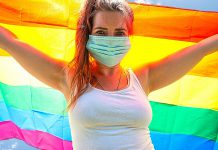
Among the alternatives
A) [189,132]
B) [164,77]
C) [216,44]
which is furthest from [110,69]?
[189,132]

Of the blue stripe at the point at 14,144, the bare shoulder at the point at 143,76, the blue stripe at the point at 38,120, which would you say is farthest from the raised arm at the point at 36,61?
the blue stripe at the point at 14,144

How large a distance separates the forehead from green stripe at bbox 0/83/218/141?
1078mm

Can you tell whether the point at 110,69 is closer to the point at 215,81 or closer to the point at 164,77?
the point at 164,77

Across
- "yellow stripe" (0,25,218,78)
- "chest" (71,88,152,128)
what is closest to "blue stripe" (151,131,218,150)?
"yellow stripe" (0,25,218,78)

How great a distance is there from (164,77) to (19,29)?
4.42 feet

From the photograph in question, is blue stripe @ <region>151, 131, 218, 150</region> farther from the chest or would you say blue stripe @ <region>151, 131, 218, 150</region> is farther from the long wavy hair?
the long wavy hair

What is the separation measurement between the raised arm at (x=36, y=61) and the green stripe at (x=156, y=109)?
34.4 inches

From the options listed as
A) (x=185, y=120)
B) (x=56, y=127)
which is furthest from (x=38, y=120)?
(x=185, y=120)

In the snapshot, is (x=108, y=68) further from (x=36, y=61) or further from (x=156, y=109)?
(x=156, y=109)

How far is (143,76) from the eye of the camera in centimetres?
248

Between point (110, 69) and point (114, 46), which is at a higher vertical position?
point (114, 46)

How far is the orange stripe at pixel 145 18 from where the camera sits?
3.20 meters

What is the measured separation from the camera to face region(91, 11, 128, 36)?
2.32m

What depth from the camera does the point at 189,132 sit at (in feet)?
10.6
